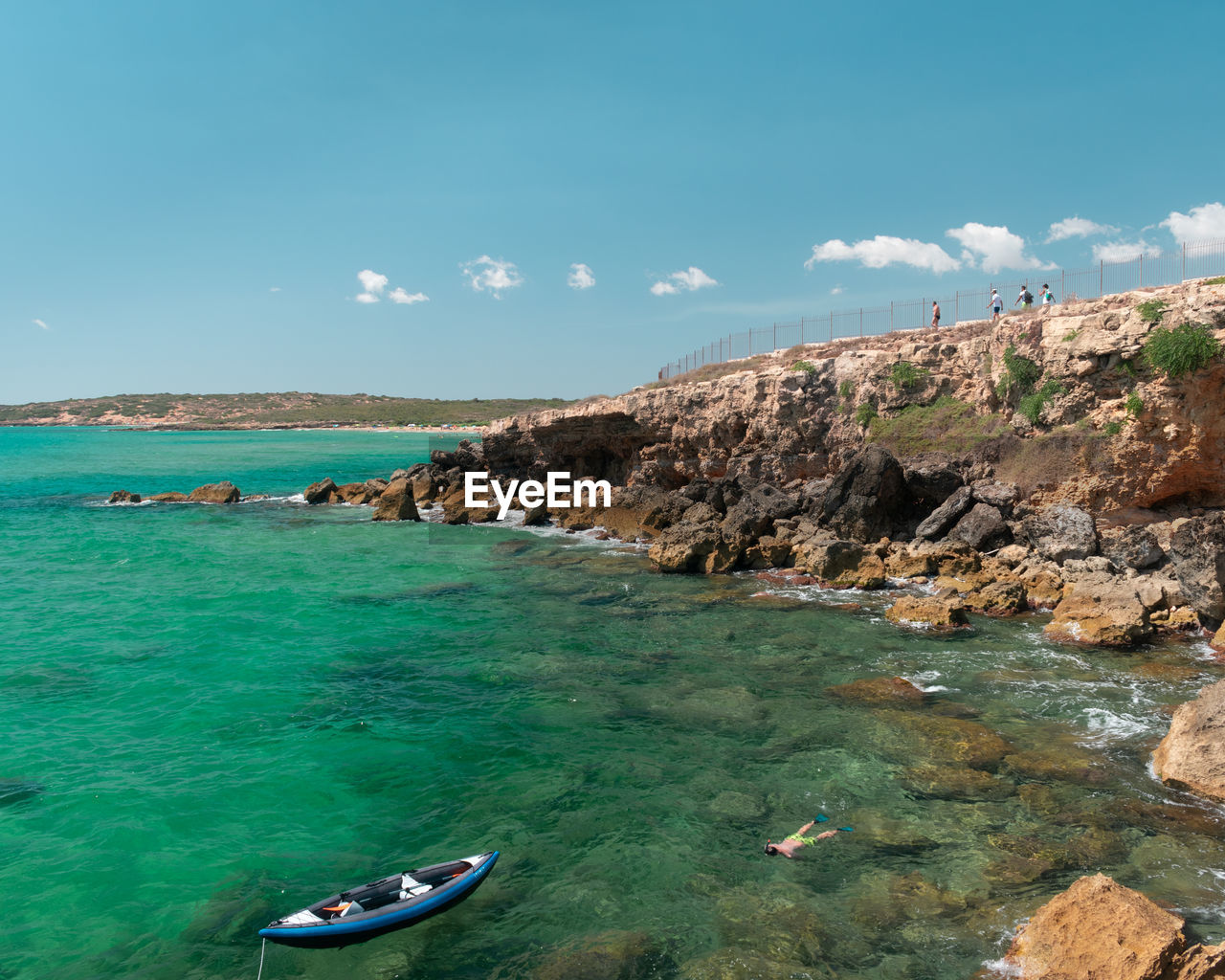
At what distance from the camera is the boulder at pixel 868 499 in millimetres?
23812

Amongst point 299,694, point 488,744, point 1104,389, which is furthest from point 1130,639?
point 299,694

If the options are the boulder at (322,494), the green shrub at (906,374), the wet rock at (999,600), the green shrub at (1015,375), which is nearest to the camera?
the wet rock at (999,600)

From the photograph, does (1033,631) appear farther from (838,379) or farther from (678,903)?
(838,379)

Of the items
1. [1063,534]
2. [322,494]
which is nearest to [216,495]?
[322,494]

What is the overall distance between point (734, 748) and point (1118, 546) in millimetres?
14560

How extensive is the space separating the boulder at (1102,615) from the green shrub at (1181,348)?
→ 7.11 metres

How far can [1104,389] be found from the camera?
21859 millimetres

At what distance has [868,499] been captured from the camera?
23891mm

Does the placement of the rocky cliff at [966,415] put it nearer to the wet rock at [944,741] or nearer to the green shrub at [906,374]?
the green shrub at [906,374]

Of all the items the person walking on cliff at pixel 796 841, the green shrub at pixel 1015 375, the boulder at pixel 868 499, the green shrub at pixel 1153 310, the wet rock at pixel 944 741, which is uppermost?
the green shrub at pixel 1153 310

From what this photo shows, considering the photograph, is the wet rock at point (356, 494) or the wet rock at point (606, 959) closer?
the wet rock at point (606, 959)

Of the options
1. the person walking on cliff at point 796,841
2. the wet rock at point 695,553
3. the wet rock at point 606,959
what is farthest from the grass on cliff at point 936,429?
the wet rock at point 606,959

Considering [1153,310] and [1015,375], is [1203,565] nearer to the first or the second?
[1153,310]

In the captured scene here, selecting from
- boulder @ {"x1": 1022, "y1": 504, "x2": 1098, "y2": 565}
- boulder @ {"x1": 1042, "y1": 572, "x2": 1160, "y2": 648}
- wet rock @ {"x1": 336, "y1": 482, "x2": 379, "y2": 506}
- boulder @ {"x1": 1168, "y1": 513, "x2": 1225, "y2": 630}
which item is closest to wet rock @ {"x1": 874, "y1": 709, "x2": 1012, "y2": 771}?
boulder @ {"x1": 1042, "y1": 572, "x2": 1160, "y2": 648}
